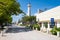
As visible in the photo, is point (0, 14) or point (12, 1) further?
Result: point (12, 1)

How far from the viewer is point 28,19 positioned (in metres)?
112

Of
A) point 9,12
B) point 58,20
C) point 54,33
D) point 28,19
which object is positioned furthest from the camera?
point 28,19

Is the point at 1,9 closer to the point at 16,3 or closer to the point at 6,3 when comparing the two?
the point at 6,3

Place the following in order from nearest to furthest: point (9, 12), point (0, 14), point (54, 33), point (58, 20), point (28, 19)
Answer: point (54, 33) < point (0, 14) < point (58, 20) < point (9, 12) < point (28, 19)

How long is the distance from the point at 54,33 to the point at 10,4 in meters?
18.5

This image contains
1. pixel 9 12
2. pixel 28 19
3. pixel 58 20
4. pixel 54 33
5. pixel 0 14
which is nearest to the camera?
pixel 54 33

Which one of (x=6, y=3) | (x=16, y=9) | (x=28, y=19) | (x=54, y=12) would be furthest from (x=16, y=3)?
(x=28, y=19)

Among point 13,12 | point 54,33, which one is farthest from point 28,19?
point 54,33

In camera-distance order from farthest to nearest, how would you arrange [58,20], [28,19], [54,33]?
[28,19]
[58,20]
[54,33]

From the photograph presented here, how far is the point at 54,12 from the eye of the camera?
51125 millimetres

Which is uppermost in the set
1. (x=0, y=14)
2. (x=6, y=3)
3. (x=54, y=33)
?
(x=6, y=3)

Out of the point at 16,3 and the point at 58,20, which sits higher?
the point at 16,3

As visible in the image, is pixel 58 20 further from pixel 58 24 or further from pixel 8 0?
pixel 8 0

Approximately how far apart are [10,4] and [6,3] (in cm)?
181
